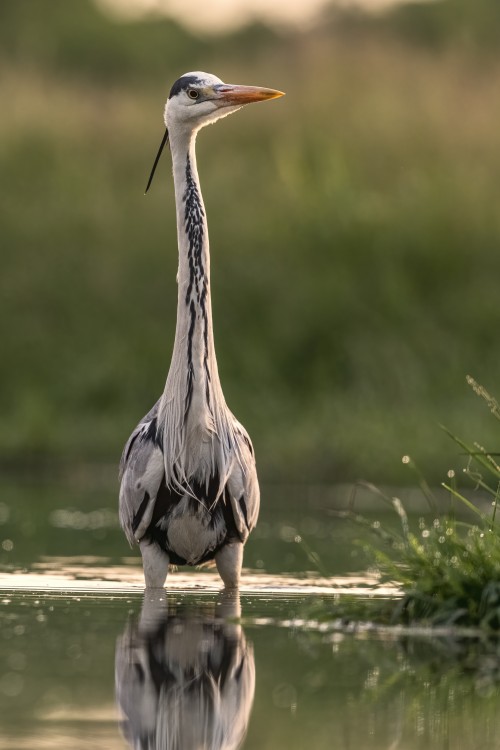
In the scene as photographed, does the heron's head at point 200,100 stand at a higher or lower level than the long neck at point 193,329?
higher

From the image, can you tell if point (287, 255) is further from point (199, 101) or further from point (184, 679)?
point (184, 679)

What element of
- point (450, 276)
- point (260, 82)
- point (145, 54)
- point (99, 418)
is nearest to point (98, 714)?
point (99, 418)

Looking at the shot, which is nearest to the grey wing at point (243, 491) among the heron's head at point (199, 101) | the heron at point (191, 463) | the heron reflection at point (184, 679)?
the heron at point (191, 463)

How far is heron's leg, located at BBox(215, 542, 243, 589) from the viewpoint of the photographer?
905cm

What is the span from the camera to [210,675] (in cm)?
605

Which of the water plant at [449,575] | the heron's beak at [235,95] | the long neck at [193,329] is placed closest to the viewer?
the water plant at [449,575]

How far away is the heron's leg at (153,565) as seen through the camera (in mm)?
8961

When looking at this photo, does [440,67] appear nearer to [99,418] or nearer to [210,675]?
[99,418]

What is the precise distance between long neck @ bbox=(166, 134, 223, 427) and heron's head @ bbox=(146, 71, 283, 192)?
0.48 metres

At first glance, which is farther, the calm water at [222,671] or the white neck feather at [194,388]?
the white neck feather at [194,388]

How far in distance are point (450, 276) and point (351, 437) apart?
495 cm

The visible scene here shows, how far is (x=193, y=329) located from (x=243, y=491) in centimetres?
84

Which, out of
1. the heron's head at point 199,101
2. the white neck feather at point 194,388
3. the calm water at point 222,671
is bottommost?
the calm water at point 222,671

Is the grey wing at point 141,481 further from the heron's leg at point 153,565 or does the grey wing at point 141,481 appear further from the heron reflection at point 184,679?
A: the heron reflection at point 184,679
